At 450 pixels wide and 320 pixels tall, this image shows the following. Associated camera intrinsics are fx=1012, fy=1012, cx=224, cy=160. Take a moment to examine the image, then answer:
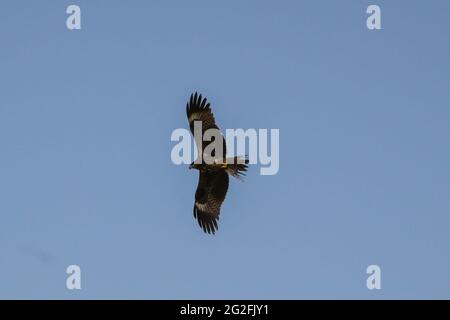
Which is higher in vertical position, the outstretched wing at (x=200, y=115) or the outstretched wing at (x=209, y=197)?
the outstretched wing at (x=200, y=115)

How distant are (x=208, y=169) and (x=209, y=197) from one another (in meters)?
1.40

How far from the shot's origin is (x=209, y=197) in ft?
79.4

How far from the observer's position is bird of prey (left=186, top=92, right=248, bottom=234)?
2241 centimetres

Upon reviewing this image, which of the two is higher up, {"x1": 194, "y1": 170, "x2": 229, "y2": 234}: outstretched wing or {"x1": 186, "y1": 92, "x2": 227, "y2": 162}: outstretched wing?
{"x1": 186, "y1": 92, "x2": 227, "y2": 162}: outstretched wing

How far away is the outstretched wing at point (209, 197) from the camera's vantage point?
77.4ft

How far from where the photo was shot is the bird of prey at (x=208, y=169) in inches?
882

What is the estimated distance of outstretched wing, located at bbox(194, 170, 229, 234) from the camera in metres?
23.6
